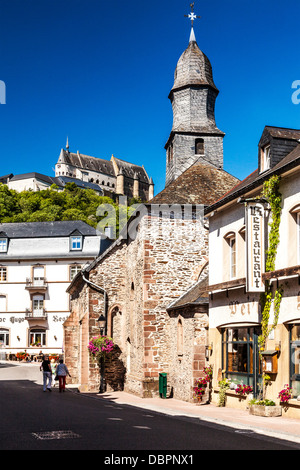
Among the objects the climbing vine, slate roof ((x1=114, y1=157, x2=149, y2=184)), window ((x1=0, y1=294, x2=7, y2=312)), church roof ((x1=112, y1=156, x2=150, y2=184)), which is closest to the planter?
the climbing vine

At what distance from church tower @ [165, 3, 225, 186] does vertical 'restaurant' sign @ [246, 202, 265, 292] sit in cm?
1236

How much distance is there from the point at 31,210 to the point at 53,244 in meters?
39.6

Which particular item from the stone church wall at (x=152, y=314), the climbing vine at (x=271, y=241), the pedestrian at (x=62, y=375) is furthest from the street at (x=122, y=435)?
the pedestrian at (x=62, y=375)

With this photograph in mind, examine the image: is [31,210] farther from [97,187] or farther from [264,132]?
[264,132]

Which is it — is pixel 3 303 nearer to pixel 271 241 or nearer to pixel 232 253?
pixel 232 253

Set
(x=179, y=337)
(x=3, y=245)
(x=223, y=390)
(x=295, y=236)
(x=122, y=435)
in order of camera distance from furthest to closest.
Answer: (x=3, y=245), (x=179, y=337), (x=223, y=390), (x=295, y=236), (x=122, y=435)

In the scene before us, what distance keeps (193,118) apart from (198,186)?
4.71 meters

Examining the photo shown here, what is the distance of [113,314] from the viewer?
27297 millimetres

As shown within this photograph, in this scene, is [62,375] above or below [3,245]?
below

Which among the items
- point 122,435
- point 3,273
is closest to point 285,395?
point 122,435

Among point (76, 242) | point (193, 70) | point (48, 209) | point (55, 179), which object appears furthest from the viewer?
point (55, 179)

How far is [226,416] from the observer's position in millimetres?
14648
